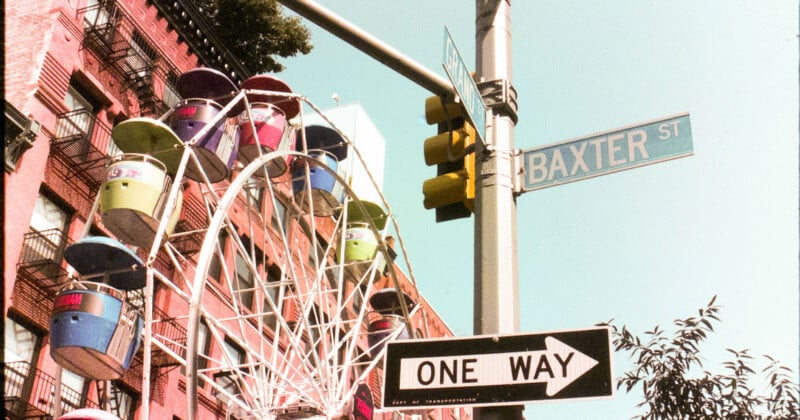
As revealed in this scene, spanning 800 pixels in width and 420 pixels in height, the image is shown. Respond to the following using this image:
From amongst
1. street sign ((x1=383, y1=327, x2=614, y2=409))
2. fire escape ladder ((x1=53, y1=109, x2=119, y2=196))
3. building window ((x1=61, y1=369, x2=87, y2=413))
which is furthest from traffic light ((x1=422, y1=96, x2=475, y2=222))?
fire escape ladder ((x1=53, y1=109, x2=119, y2=196))

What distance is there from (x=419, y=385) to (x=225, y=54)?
31.1 meters

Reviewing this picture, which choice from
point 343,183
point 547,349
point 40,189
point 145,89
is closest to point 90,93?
point 145,89

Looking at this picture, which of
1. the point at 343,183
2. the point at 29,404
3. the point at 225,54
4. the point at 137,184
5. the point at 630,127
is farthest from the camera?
the point at 225,54

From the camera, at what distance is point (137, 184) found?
1920 centimetres

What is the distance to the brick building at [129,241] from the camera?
21672 mm

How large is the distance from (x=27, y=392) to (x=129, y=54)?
11.5 m

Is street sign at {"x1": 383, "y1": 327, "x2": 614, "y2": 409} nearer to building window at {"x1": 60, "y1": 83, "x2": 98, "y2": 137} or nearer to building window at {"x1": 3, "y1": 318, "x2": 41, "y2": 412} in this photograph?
building window at {"x1": 3, "y1": 318, "x2": 41, "y2": 412}

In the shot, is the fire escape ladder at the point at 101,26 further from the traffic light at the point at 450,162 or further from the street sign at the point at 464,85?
the street sign at the point at 464,85

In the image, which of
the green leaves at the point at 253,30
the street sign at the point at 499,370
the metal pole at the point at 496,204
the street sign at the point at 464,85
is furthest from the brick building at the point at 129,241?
the street sign at the point at 499,370

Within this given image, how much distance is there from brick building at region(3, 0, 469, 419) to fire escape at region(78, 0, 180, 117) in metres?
0.05

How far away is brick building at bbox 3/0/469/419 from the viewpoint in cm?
2167

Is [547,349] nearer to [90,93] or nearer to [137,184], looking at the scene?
[137,184]

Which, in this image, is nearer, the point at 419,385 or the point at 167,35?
the point at 419,385

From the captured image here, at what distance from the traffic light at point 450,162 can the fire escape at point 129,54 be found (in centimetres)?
2232
